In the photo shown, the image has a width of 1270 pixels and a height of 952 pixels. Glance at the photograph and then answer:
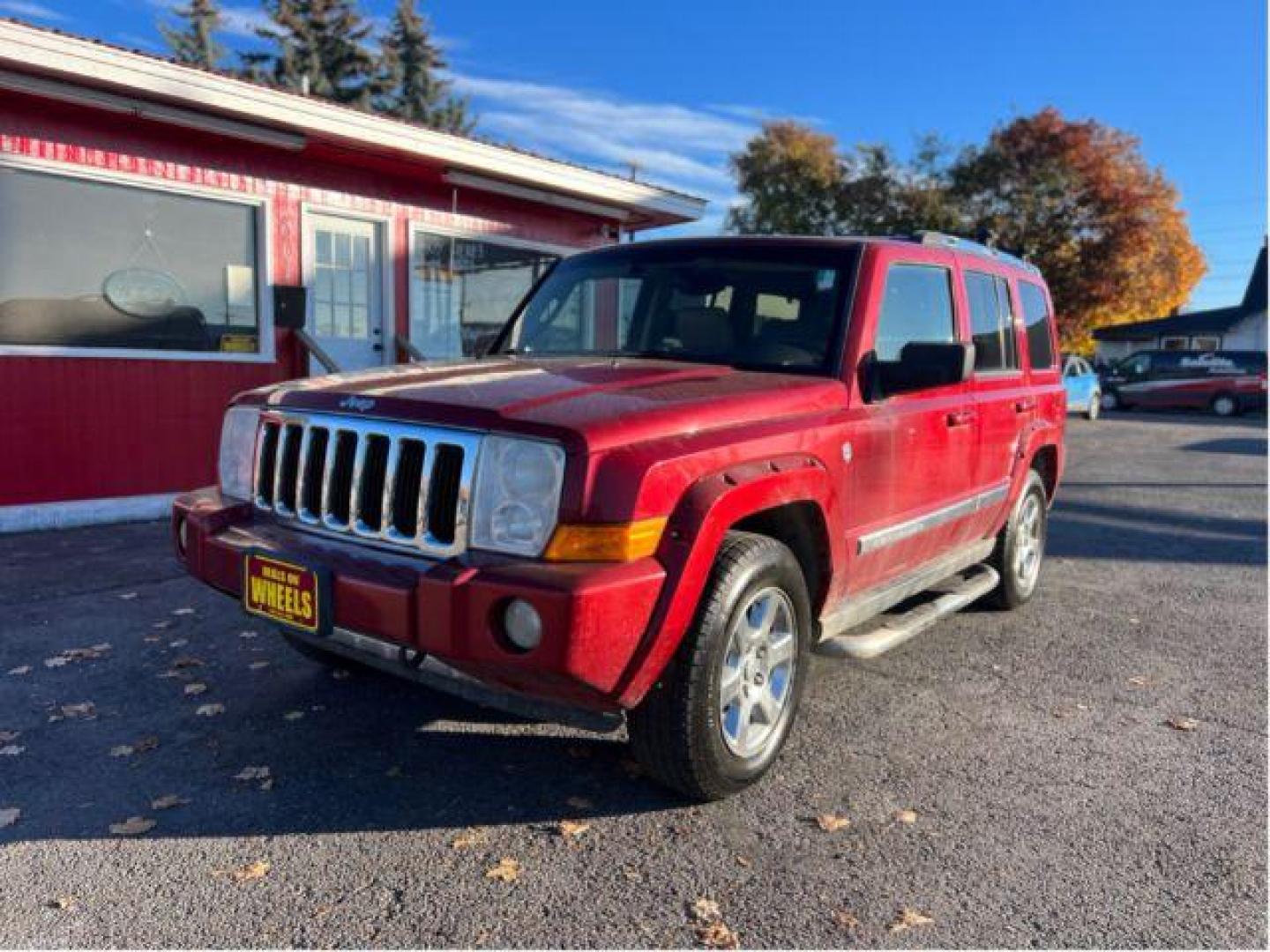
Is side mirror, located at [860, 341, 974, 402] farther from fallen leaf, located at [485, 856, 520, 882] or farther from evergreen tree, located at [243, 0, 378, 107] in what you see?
evergreen tree, located at [243, 0, 378, 107]

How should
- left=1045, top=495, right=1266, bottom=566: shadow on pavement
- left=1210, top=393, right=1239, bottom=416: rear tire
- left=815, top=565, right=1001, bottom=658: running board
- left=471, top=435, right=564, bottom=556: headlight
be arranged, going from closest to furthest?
left=471, top=435, right=564, bottom=556: headlight, left=815, top=565, right=1001, bottom=658: running board, left=1045, top=495, right=1266, bottom=566: shadow on pavement, left=1210, top=393, right=1239, bottom=416: rear tire

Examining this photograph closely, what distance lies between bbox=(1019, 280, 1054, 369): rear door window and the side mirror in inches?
85.9

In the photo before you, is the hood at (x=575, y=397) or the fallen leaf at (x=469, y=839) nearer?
the hood at (x=575, y=397)

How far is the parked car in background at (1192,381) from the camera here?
27266 millimetres

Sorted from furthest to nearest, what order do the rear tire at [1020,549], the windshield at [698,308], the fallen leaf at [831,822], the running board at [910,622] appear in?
the rear tire at [1020,549], the windshield at [698,308], the running board at [910,622], the fallen leaf at [831,822]

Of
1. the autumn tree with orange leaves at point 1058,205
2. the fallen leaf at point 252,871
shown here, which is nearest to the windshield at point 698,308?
the fallen leaf at point 252,871

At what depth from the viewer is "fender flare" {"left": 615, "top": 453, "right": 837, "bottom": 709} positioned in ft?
8.83

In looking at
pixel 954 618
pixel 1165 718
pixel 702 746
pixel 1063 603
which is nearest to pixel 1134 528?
pixel 1063 603

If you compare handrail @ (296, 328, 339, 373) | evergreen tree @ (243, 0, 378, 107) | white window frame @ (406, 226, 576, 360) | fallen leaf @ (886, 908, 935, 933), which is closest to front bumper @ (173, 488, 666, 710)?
fallen leaf @ (886, 908, 935, 933)

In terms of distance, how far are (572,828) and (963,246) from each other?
3.51 meters

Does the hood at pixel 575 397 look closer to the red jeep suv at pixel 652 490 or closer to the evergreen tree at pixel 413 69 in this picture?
the red jeep suv at pixel 652 490

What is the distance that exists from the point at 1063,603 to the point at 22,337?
7.53m

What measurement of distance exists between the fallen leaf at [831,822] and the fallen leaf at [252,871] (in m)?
1.69

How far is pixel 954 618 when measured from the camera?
18.1ft
